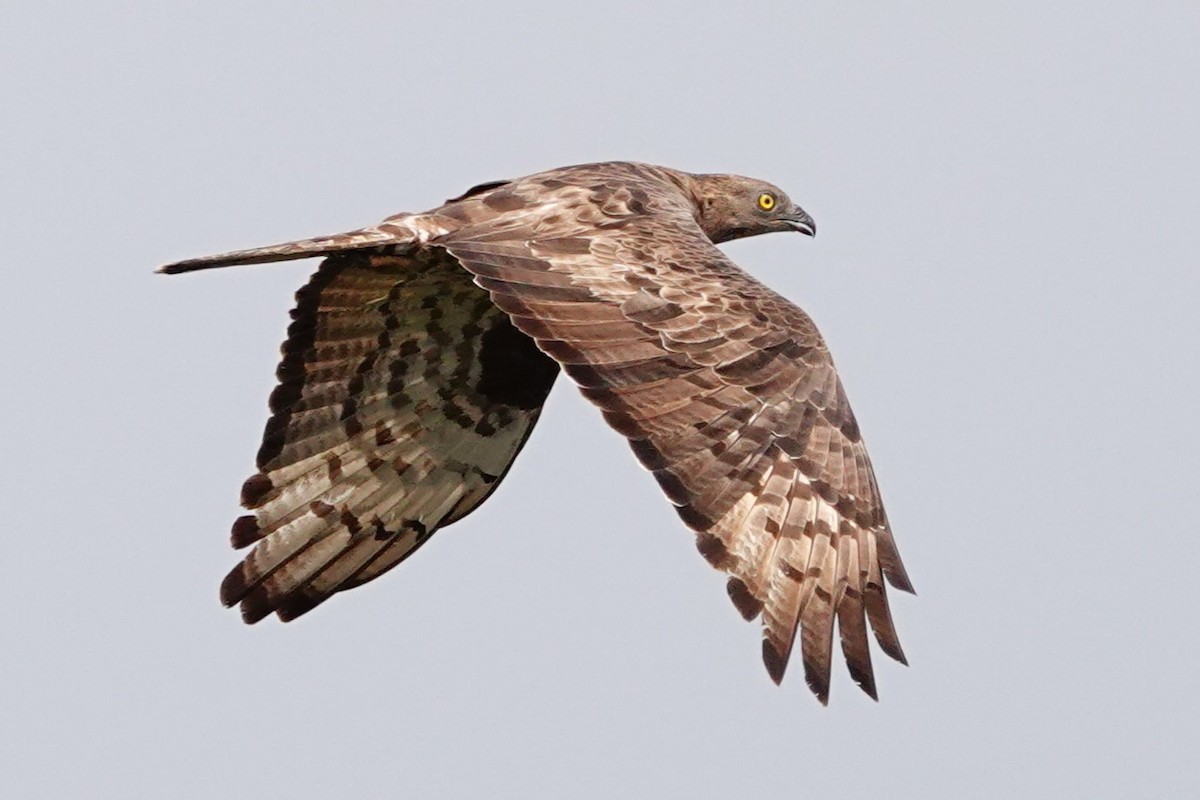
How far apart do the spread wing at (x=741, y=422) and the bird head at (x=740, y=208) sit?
3680mm

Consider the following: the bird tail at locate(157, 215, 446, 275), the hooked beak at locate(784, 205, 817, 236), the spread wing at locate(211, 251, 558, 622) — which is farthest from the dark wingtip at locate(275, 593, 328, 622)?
the hooked beak at locate(784, 205, 817, 236)

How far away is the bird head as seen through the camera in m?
16.5

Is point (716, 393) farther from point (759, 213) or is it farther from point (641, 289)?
point (759, 213)

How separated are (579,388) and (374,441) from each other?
3.36 metres

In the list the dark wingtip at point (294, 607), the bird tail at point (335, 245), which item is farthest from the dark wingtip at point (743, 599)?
the dark wingtip at point (294, 607)

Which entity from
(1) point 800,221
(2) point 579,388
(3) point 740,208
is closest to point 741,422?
(2) point 579,388

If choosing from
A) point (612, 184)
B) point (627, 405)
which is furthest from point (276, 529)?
point (627, 405)

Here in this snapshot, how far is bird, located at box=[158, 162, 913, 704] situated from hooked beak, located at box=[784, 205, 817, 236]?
1cm

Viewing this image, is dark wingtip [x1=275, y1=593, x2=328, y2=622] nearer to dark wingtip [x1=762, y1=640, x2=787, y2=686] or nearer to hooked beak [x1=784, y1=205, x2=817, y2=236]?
hooked beak [x1=784, y1=205, x2=817, y2=236]

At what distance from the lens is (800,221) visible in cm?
1698

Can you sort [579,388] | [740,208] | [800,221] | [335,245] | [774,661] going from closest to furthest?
[774,661] < [579,388] < [335,245] < [740,208] < [800,221]

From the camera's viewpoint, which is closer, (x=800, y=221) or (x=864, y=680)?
(x=864, y=680)

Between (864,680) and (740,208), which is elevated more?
(740,208)

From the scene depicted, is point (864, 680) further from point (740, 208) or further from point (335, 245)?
point (740, 208)
